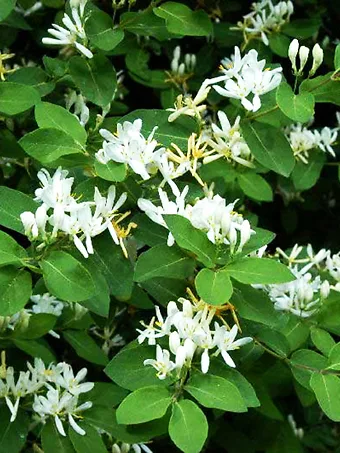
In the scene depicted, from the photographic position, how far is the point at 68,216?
1.57 metres

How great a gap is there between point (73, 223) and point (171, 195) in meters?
0.24

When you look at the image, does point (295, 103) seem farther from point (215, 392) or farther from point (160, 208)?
point (215, 392)

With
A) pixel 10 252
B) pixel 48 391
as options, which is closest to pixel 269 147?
pixel 10 252

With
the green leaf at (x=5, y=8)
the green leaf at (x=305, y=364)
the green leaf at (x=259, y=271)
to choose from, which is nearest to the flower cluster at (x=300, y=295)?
the green leaf at (x=305, y=364)

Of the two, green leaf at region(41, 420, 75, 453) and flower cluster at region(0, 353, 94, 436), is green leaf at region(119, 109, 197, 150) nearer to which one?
flower cluster at region(0, 353, 94, 436)

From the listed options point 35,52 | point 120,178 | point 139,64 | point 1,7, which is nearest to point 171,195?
point 120,178

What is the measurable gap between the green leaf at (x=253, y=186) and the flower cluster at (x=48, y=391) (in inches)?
25.6

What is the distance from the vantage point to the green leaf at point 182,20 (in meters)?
1.99

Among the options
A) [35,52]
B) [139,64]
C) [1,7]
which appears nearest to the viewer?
[1,7]

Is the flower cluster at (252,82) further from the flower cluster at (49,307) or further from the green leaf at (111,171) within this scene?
the flower cluster at (49,307)

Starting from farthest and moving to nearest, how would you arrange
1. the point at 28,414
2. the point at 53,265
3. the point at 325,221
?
the point at 325,221 → the point at 28,414 → the point at 53,265

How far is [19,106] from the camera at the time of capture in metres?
1.82

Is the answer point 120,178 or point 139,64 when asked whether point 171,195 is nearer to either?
point 120,178

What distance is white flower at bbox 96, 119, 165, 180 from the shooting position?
1.63m
